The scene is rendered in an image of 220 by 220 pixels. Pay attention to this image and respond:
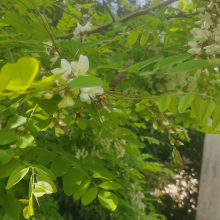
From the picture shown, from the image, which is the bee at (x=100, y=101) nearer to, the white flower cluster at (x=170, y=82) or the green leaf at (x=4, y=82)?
the green leaf at (x=4, y=82)

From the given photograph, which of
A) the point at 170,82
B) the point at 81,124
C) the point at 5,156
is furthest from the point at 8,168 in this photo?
→ the point at 170,82

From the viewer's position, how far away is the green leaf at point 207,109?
11.8 inches

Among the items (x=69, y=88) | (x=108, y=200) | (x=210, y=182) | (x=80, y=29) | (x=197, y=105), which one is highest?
(x=80, y=29)

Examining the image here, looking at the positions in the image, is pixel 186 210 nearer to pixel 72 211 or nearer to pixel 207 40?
pixel 72 211

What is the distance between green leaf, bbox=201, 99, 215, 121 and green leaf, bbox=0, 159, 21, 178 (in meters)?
0.33

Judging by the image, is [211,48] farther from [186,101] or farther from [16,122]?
[16,122]

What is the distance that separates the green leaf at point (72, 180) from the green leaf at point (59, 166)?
1 centimetres

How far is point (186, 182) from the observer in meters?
2.96

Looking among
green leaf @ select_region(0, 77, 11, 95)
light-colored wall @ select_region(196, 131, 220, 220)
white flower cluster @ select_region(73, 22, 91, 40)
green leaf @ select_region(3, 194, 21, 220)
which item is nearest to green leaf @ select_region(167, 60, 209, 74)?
green leaf @ select_region(0, 77, 11, 95)

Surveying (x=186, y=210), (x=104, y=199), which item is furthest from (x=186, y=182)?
(x=104, y=199)

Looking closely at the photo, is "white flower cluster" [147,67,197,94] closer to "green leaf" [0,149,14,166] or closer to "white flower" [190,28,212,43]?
"white flower" [190,28,212,43]

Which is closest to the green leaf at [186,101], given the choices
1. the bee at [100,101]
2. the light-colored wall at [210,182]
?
the bee at [100,101]

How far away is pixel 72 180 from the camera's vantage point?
0.37 meters

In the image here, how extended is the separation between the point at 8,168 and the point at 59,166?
0.10 metres
